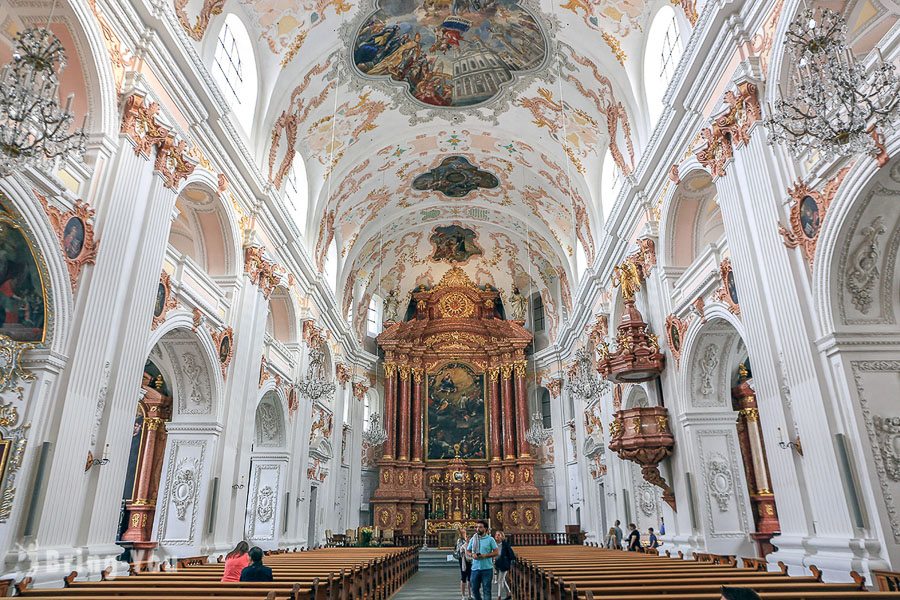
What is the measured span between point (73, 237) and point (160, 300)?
9.05 ft

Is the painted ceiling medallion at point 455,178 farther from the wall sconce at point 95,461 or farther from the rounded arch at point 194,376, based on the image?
the wall sconce at point 95,461

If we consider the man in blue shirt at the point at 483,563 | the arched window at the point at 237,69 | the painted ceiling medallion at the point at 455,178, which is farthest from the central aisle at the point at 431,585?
the painted ceiling medallion at the point at 455,178

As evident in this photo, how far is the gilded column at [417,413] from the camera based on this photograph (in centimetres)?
2555

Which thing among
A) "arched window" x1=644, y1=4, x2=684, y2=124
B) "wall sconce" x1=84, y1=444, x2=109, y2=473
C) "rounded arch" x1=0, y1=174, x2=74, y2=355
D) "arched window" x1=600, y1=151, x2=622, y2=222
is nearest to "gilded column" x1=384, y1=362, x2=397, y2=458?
"arched window" x1=600, y1=151, x2=622, y2=222

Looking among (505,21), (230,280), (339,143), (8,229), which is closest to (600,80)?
(505,21)

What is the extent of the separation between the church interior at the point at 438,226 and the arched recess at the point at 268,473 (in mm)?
85

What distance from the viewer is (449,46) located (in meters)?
15.9

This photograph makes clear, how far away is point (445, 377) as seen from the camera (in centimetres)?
2720

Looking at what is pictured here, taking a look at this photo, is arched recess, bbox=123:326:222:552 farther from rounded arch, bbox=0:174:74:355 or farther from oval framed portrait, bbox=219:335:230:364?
rounded arch, bbox=0:174:74:355

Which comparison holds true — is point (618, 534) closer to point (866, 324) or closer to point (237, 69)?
point (866, 324)

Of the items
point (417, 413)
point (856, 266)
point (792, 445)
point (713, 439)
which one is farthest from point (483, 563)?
point (417, 413)

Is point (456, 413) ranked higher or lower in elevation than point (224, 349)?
higher

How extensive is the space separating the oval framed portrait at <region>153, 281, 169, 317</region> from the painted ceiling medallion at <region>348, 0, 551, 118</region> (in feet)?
25.5

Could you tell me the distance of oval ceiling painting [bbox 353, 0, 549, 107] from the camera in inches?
572
